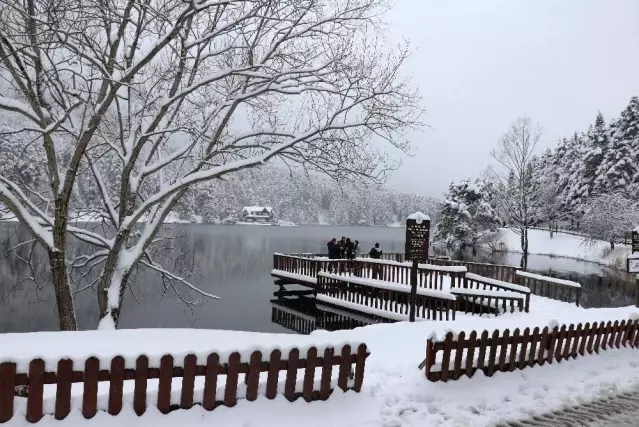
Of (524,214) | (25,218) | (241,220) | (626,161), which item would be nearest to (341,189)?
(25,218)

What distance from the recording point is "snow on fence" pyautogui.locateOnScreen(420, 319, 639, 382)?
6137mm

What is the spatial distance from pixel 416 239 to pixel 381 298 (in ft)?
17.2

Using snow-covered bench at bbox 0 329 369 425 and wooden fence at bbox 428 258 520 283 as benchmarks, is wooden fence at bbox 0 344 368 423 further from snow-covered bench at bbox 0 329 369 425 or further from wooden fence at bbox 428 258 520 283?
wooden fence at bbox 428 258 520 283

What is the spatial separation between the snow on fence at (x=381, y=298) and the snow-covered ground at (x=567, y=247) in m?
25.3

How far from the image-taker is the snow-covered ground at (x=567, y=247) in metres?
36.3

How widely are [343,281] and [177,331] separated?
12258 mm

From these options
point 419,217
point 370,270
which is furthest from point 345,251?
point 419,217

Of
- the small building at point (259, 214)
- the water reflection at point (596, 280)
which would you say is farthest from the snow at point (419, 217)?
the small building at point (259, 214)

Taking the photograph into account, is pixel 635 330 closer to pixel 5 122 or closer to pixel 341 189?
pixel 341 189

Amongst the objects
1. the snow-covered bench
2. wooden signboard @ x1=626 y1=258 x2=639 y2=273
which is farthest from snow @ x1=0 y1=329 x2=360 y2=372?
wooden signboard @ x1=626 y1=258 x2=639 y2=273

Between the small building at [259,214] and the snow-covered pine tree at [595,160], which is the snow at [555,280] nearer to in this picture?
the snow-covered pine tree at [595,160]

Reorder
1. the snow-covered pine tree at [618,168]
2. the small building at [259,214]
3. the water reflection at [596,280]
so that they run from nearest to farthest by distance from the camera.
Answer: the water reflection at [596,280]
the snow-covered pine tree at [618,168]
the small building at [259,214]

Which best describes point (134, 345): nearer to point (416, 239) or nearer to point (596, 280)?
point (416, 239)

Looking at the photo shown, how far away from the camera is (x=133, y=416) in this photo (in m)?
4.31
